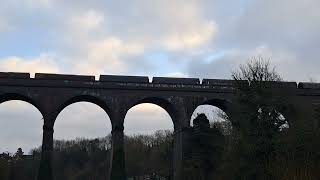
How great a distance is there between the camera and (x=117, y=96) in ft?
157

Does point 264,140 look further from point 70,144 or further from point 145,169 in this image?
point 70,144

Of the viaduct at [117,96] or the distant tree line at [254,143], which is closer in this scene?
the distant tree line at [254,143]

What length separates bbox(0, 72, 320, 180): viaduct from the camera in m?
46.1

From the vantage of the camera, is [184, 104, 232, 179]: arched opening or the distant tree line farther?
[184, 104, 232, 179]: arched opening

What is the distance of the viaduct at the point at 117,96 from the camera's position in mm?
46094

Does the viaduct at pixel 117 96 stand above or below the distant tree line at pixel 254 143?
above

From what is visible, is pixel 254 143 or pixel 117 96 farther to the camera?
pixel 117 96

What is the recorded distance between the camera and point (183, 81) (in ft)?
164

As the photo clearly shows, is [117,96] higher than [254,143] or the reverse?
higher

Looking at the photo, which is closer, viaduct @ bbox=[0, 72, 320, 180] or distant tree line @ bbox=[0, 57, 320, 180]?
distant tree line @ bbox=[0, 57, 320, 180]

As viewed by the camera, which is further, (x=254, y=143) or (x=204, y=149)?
→ (x=204, y=149)

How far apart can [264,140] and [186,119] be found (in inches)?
839

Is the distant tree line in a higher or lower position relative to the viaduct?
lower

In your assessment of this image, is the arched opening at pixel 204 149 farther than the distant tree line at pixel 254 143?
Yes
